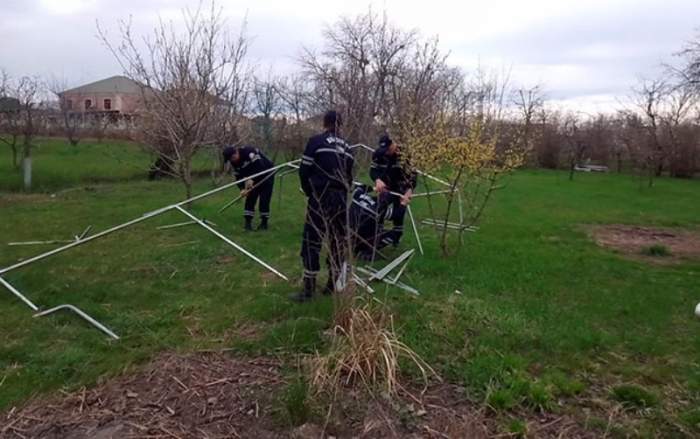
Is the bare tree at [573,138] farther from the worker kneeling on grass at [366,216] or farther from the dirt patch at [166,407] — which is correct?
the dirt patch at [166,407]

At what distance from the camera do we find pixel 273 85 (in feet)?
67.3

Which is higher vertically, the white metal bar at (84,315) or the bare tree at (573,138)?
the bare tree at (573,138)

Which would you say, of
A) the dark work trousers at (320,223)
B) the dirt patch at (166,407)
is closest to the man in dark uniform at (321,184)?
the dark work trousers at (320,223)

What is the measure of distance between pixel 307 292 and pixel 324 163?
4.04 ft

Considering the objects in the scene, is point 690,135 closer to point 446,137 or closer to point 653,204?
point 653,204

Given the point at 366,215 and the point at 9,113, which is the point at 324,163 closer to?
the point at 366,215

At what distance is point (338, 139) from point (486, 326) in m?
2.16

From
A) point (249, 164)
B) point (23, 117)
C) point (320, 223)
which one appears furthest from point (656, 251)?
point (23, 117)

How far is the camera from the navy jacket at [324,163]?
17.0 ft

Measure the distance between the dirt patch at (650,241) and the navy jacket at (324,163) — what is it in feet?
15.8

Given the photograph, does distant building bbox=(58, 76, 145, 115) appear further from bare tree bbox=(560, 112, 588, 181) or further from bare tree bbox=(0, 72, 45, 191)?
bare tree bbox=(560, 112, 588, 181)

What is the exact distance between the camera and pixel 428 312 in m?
4.89

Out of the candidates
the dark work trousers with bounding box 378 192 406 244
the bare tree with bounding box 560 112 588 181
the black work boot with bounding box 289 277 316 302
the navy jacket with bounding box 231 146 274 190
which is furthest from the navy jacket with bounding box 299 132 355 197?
the bare tree with bounding box 560 112 588 181

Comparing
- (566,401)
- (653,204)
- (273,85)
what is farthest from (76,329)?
(273,85)
